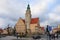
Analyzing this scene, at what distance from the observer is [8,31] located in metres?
62.2

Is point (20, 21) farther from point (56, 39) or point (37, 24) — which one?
point (56, 39)

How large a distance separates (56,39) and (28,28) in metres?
52.2

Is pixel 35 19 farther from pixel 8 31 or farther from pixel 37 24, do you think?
pixel 8 31

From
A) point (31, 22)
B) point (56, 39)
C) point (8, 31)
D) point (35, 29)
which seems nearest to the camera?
point (56, 39)

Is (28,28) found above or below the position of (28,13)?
below

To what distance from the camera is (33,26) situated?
81750mm

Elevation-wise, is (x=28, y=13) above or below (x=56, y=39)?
above

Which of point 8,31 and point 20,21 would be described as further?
point 20,21

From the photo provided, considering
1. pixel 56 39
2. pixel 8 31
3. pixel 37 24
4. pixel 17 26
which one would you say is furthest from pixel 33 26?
pixel 56 39

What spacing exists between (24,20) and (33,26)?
5596 millimetres

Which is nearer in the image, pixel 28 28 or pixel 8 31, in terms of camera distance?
pixel 8 31

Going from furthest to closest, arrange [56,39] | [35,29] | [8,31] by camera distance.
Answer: [35,29], [8,31], [56,39]

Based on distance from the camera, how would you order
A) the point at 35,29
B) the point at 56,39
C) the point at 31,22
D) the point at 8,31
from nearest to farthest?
the point at 56,39 < the point at 8,31 < the point at 35,29 < the point at 31,22

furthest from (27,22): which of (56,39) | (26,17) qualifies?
(56,39)
